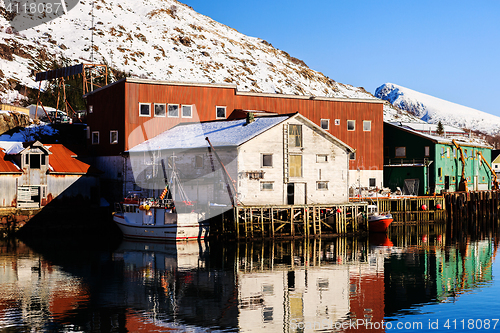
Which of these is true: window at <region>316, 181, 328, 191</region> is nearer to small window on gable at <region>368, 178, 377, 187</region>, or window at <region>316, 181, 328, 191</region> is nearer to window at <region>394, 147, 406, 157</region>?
small window on gable at <region>368, 178, 377, 187</region>

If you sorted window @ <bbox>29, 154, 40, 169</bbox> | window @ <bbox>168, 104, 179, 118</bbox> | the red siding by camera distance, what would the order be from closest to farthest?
window @ <bbox>29, 154, 40, 169</bbox> → the red siding → window @ <bbox>168, 104, 179, 118</bbox>

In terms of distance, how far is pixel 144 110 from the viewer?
57.3 meters

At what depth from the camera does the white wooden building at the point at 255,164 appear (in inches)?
1870

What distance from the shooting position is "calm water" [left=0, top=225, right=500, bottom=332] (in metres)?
23.3

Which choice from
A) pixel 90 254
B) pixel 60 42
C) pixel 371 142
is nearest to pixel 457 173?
pixel 371 142

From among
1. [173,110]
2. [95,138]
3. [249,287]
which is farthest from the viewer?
[95,138]

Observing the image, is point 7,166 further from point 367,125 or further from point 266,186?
point 367,125

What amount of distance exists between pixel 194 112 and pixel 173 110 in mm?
2242

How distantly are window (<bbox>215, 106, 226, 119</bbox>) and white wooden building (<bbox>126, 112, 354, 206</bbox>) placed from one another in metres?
6.79

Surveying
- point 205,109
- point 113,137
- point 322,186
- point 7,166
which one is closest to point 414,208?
point 322,186

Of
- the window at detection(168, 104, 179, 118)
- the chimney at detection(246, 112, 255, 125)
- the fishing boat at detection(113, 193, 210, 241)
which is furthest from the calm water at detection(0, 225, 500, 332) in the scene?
the window at detection(168, 104, 179, 118)

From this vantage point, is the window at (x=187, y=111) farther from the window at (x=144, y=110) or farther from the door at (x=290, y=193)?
the door at (x=290, y=193)

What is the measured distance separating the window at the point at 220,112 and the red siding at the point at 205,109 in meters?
0.34

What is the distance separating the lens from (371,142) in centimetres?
6744
